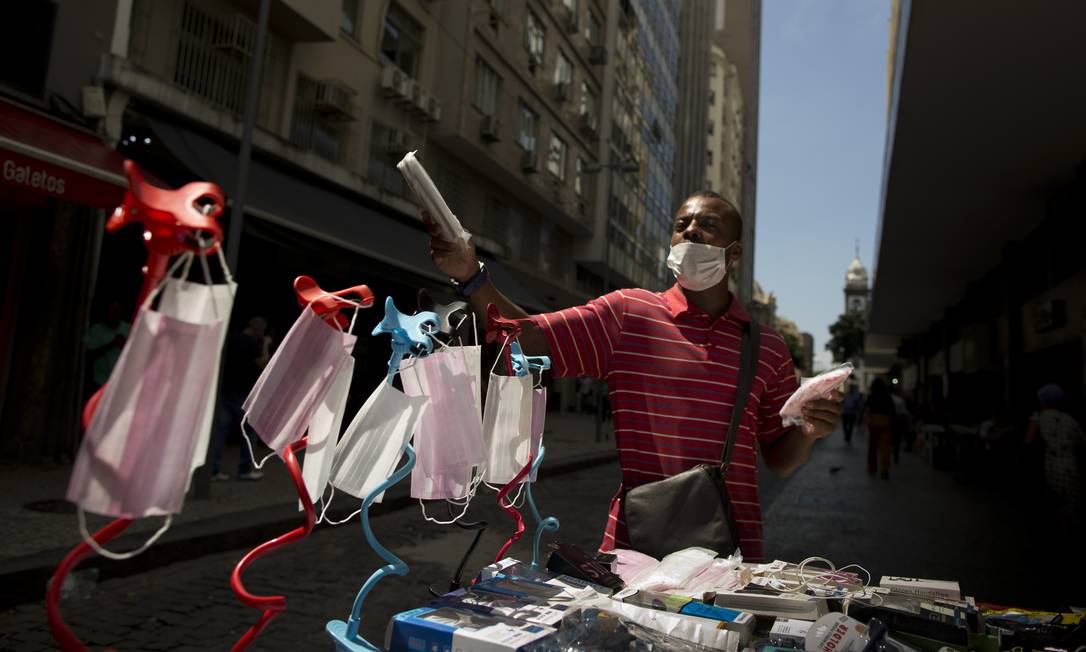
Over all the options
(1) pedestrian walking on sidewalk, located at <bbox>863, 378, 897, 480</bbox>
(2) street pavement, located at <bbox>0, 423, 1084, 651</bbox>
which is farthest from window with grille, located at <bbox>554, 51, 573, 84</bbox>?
(2) street pavement, located at <bbox>0, 423, 1084, 651</bbox>

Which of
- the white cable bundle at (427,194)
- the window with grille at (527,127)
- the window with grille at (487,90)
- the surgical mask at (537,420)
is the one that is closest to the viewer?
the white cable bundle at (427,194)

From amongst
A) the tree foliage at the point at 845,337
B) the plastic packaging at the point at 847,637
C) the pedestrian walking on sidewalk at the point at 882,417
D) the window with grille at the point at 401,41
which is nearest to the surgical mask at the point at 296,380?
the plastic packaging at the point at 847,637

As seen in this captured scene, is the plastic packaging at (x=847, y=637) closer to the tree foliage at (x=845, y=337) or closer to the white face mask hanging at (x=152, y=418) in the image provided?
the white face mask hanging at (x=152, y=418)

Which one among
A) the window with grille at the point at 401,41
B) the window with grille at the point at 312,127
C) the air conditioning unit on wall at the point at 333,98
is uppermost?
the window with grille at the point at 401,41

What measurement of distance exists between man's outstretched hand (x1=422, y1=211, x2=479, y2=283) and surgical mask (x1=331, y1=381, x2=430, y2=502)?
416mm

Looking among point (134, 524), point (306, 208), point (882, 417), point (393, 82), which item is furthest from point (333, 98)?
point (882, 417)

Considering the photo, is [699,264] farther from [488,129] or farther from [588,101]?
[588,101]

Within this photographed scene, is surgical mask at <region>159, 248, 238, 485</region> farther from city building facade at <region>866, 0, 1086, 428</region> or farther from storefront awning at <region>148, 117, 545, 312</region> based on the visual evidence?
storefront awning at <region>148, 117, 545, 312</region>

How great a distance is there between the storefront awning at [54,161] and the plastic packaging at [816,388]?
24.3 ft

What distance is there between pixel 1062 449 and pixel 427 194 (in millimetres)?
9081

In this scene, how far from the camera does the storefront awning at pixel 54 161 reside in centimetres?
682

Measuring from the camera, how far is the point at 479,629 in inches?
48.3

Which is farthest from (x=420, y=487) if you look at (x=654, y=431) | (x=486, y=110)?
(x=486, y=110)

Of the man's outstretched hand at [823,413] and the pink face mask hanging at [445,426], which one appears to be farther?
the man's outstretched hand at [823,413]
